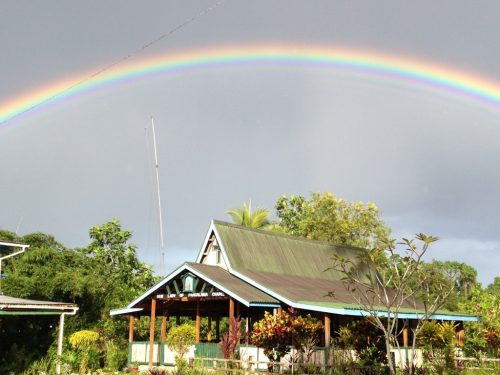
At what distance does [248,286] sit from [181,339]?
148 inches

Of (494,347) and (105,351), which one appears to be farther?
(105,351)

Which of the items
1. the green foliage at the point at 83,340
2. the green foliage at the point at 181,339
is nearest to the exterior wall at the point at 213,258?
the green foliage at the point at 181,339

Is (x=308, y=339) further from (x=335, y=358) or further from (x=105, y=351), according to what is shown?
(x=105, y=351)

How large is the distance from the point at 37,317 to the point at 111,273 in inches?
889

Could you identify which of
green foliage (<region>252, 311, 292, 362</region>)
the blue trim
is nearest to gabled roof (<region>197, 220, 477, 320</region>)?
the blue trim

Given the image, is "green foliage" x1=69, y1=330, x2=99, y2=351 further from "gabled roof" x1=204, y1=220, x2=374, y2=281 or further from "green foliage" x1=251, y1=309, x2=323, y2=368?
"green foliage" x1=251, y1=309, x2=323, y2=368

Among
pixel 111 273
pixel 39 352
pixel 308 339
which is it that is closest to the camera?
pixel 308 339

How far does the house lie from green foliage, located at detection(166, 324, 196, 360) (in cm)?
42

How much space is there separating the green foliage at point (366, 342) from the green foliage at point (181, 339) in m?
7.48

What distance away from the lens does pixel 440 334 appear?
73.5ft

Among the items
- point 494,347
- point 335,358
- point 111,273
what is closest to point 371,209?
point 111,273

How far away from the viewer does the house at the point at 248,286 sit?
22.4 metres

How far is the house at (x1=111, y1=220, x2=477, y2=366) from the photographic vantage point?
22.4m

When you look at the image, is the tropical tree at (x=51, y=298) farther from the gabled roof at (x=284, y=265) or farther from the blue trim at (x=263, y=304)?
the blue trim at (x=263, y=304)
